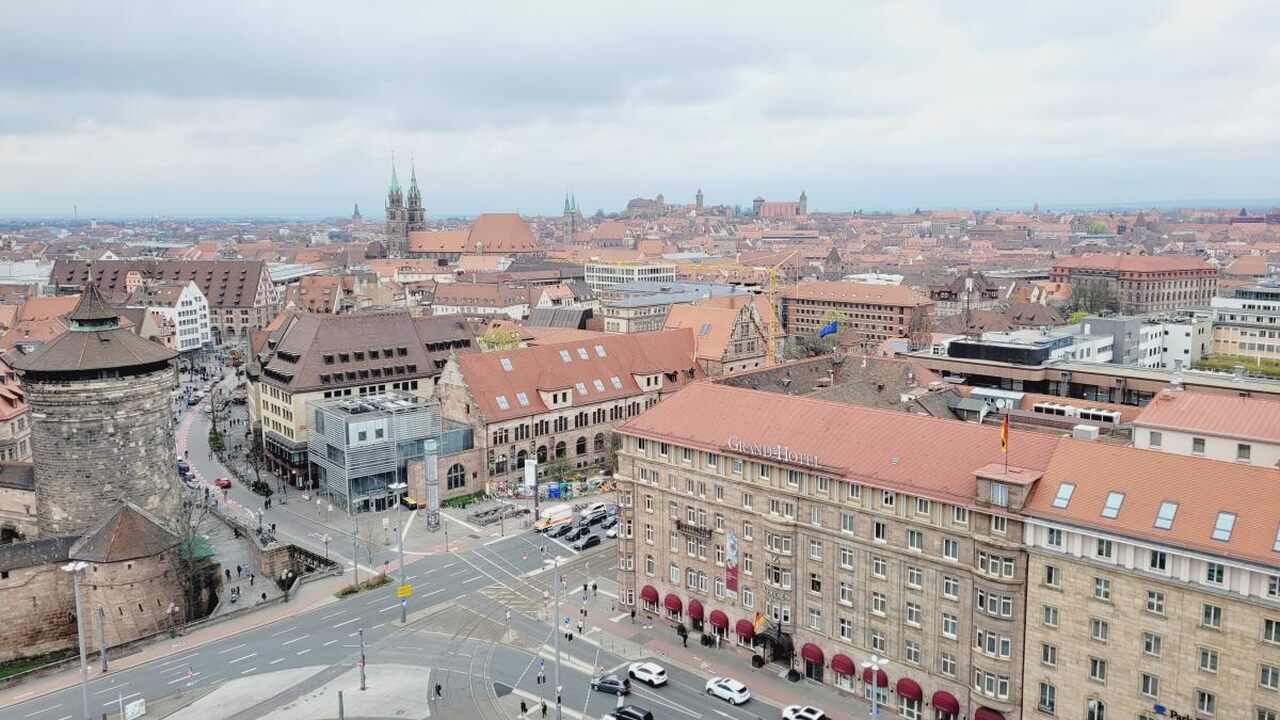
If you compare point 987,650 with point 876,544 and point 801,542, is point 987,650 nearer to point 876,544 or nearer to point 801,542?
point 876,544

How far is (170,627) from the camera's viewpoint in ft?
246

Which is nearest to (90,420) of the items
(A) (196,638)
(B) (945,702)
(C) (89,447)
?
(C) (89,447)

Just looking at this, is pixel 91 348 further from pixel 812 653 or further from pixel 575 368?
pixel 812 653

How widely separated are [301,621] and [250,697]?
11.8 meters

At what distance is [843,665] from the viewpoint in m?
62.0

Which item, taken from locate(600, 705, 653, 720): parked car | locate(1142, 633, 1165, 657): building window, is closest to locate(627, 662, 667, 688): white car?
locate(600, 705, 653, 720): parked car

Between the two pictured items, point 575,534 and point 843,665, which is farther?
point 575,534

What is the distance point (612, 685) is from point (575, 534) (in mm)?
29806

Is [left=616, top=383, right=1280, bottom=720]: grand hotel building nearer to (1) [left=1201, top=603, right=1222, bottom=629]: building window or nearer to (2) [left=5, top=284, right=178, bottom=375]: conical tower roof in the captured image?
(1) [left=1201, top=603, right=1222, bottom=629]: building window

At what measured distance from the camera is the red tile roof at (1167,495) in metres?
47.6

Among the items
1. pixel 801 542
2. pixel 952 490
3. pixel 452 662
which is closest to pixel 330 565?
pixel 452 662

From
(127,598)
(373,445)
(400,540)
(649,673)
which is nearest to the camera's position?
(649,673)

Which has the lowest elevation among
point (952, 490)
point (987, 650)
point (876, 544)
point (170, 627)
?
point (170, 627)

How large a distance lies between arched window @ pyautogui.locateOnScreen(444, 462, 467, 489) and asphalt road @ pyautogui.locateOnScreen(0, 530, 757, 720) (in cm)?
1928
